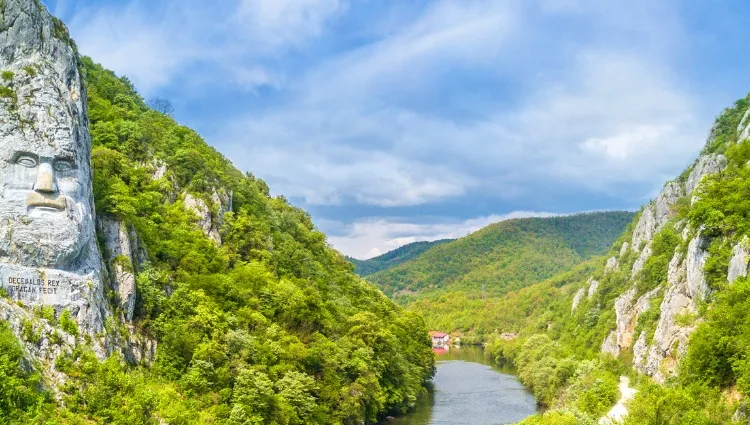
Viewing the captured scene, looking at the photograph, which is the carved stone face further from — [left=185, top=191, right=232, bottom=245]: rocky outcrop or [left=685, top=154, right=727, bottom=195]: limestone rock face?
[left=685, top=154, right=727, bottom=195]: limestone rock face

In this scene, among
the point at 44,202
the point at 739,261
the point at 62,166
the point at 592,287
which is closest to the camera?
the point at 44,202

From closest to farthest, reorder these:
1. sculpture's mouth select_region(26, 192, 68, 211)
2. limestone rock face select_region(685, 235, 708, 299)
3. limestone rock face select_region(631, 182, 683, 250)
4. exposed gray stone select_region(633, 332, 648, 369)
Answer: sculpture's mouth select_region(26, 192, 68, 211) < limestone rock face select_region(685, 235, 708, 299) < exposed gray stone select_region(633, 332, 648, 369) < limestone rock face select_region(631, 182, 683, 250)

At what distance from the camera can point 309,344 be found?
162 feet

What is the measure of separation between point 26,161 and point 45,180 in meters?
1.61

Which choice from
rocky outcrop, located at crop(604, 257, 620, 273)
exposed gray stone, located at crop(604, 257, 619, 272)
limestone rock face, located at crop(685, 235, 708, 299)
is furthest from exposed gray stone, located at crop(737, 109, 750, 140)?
exposed gray stone, located at crop(604, 257, 619, 272)

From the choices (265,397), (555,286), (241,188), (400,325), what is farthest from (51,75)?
(555,286)

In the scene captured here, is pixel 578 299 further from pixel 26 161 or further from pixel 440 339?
pixel 26 161

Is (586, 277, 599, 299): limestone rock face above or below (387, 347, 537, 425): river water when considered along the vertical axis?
above

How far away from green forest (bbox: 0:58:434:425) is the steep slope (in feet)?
0.40

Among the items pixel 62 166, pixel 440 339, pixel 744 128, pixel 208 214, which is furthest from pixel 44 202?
pixel 440 339

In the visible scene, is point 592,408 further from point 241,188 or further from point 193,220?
point 241,188

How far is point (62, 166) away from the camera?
34.6 meters

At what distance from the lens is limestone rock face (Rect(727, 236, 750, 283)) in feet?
129

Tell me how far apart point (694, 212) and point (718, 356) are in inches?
567
